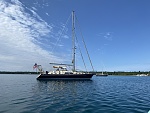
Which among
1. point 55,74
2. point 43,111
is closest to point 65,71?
point 55,74

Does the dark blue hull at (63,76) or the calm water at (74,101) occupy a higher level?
the dark blue hull at (63,76)

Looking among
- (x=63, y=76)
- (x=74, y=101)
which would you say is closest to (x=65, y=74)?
(x=63, y=76)

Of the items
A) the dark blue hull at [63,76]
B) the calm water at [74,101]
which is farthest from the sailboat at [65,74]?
the calm water at [74,101]

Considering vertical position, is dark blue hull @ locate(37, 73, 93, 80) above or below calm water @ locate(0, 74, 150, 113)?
above

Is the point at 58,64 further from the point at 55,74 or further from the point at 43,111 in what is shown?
the point at 43,111

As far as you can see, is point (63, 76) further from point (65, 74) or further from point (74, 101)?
point (74, 101)

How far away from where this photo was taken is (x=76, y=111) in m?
16.3

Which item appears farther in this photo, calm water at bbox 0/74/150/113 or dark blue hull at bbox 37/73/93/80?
dark blue hull at bbox 37/73/93/80

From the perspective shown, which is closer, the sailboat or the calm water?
the calm water

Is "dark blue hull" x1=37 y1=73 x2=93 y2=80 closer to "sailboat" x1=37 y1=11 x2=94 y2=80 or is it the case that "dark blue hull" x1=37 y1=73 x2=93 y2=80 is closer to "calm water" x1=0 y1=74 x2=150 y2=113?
"sailboat" x1=37 y1=11 x2=94 y2=80

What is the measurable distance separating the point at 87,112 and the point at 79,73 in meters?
56.4

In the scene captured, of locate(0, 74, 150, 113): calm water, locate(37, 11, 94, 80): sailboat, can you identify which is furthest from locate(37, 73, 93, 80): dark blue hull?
locate(0, 74, 150, 113): calm water

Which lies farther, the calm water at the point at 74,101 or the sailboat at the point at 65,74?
the sailboat at the point at 65,74

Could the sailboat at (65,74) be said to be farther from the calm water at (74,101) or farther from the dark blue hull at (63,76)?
the calm water at (74,101)
